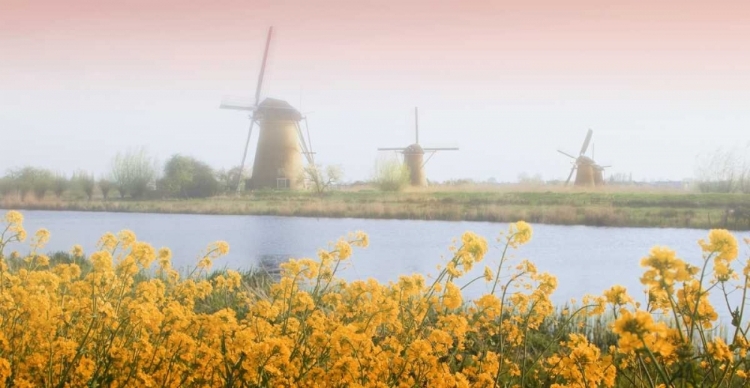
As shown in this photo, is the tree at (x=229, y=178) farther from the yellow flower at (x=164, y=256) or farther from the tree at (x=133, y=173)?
the yellow flower at (x=164, y=256)

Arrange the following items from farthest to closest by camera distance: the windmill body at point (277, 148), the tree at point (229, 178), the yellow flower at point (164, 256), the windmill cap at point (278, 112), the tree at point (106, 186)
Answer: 1. the windmill cap at point (278, 112)
2. the windmill body at point (277, 148)
3. the tree at point (229, 178)
4. the tree at point (106, 186)
5. the yellow flower at point (164, 256)

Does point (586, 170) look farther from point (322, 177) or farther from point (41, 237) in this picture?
point (41, 237)

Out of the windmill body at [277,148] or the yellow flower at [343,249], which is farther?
the windmill body at [277,148]

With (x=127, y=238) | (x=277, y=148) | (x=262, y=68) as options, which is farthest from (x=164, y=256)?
(x=262, y=68)

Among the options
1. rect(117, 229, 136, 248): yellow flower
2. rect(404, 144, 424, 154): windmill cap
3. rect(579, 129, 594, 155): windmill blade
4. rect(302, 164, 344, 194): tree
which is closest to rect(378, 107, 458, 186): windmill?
rect(404, 144, 424, 154): windmill cap

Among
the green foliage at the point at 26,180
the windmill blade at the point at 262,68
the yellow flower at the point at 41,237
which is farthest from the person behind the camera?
the windmill blade at the point at 262,68

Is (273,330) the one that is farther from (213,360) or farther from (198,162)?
(198,162)

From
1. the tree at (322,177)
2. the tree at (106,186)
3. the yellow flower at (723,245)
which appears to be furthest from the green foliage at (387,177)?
the yellow flower at (723,245)

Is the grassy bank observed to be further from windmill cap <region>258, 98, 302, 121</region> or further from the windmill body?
windmill cap <region>258, 98, 302, 121</region>
